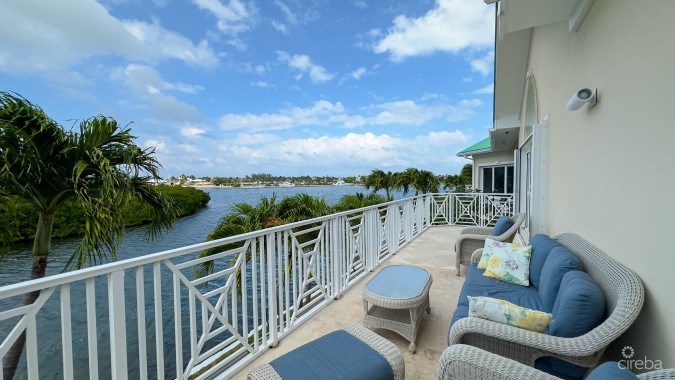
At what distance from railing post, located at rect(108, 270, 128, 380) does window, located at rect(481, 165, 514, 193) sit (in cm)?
1142

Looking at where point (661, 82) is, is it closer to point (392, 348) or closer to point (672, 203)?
point (672, 203)

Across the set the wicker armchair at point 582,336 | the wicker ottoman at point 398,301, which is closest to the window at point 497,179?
the wicker ottoman at point 398,301

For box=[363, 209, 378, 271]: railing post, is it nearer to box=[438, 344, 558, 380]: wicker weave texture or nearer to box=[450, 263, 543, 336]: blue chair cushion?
box=[450, 263, 543, 336]: blue chair cushion

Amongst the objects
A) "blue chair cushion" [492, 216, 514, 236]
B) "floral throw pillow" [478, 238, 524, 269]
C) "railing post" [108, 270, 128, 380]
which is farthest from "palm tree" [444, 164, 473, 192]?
"railing post" [108, 270, 128, 380]

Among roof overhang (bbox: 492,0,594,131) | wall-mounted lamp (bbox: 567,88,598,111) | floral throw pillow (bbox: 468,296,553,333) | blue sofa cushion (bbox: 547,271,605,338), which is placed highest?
roof overhang (bbox: 492,0,594,131)

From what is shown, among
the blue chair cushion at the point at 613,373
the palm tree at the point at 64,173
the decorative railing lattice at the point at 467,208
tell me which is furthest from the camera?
the decorative railing lattice at the point at 467,208

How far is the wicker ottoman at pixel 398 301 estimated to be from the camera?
240 centimetres

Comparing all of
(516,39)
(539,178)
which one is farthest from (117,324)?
(516,39)

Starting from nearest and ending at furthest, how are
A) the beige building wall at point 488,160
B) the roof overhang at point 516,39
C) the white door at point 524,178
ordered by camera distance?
the roof overhang at point 516,39, the white door at point 524,178, the beige building wall at point 488,160

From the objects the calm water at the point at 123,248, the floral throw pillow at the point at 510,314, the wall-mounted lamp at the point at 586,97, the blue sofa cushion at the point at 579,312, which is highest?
the wall-mounted lamp at the point at 586,97

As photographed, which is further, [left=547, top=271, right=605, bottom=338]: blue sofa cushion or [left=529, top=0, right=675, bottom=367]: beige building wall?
[left=547, top=271, right=605, bottom=338]: blue sofa cushion

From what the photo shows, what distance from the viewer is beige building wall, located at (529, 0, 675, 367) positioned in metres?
1.39

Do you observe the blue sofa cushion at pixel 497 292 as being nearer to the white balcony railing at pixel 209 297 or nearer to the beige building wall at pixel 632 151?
the beige building wall at pixel 632 151

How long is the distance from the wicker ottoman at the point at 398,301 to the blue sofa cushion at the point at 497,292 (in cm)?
35
